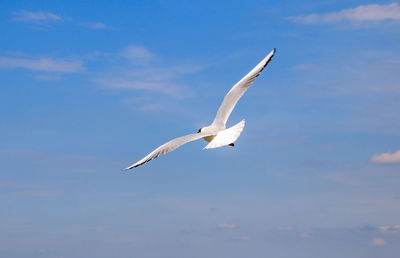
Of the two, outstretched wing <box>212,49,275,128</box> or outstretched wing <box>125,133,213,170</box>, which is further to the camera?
outstretched wing <box>212,49,275,128</box>

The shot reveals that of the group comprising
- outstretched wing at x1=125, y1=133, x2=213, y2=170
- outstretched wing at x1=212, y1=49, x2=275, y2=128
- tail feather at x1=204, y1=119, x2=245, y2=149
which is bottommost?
outstretched wing at x1=125, y1=133, x2=213, y2=170

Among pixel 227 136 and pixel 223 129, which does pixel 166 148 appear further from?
pixel 223 129

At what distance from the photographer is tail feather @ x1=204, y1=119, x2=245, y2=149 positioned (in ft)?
75.0

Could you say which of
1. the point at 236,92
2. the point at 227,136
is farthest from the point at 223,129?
the point at 236,92

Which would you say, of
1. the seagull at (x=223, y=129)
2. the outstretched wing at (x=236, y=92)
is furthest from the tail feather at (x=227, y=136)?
the outstretched wing at (x=236, y=92)

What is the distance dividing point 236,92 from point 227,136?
14.9 feet

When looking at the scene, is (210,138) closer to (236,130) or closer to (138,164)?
(236,130)

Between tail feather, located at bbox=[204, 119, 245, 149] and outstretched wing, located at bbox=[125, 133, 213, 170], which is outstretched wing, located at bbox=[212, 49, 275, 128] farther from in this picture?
outstretched wing, located at bbox=[125, 133, 213, 170]

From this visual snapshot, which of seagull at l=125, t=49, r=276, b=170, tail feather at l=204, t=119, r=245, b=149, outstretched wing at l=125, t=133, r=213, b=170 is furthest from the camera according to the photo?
tail feather at l=204, t=119, r=245, b=149

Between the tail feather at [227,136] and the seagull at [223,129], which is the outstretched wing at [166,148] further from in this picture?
the tail feather at [227,136]

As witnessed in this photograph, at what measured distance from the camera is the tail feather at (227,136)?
2287 cm

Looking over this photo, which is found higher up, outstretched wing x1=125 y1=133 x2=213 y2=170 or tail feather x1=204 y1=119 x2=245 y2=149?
tail feather x1=204 y1=119 x2=245 y2=149

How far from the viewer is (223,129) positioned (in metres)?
26.0

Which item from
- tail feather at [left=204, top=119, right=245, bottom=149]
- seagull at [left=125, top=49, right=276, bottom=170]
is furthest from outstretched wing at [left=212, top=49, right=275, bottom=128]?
tail feather at [left=204, top=119, right=245, bottom=149]
